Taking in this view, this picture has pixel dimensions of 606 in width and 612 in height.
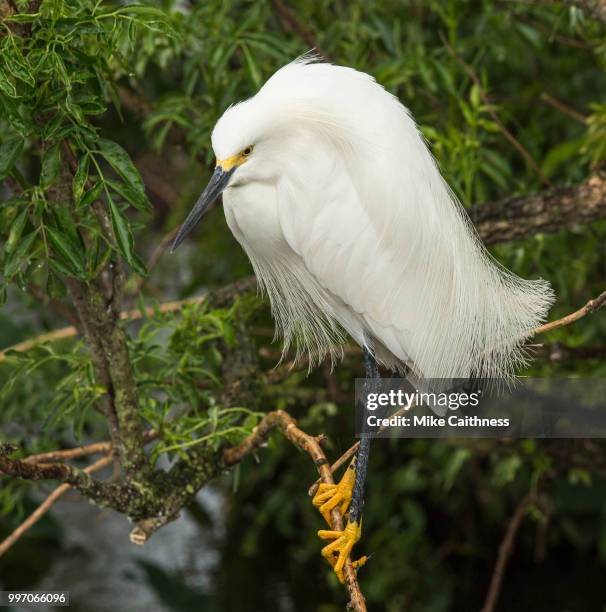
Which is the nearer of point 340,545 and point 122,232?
point 122,232

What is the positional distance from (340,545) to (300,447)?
0.85ft

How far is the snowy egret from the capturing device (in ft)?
5.62

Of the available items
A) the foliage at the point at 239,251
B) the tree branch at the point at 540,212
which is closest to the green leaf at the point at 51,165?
the foliage at the point at 239,251

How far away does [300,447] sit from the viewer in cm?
162

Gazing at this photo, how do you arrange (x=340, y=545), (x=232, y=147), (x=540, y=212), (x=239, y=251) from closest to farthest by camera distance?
(x=232, y=147), (x=340, y=545), (x=540, y=212), (x=239, y=251)

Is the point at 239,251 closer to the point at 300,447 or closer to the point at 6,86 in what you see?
the point at 300,447

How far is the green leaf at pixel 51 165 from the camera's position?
57.4 inches

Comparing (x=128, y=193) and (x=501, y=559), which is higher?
(x=128, y=193)

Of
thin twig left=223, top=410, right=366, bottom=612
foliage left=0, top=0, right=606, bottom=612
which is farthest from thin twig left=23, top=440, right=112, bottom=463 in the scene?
thin twig left=223, top=410, right=366, bottom=612

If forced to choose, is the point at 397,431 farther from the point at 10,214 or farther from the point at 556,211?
the point at 10,214

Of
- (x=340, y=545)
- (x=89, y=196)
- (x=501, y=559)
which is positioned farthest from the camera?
(x=501, y=559)

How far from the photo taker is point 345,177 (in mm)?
1777

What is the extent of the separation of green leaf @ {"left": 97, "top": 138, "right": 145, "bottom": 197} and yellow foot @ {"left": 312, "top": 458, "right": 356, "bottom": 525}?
0.66 metres

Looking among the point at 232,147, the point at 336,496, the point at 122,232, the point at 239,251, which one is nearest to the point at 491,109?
the point at 232,147
